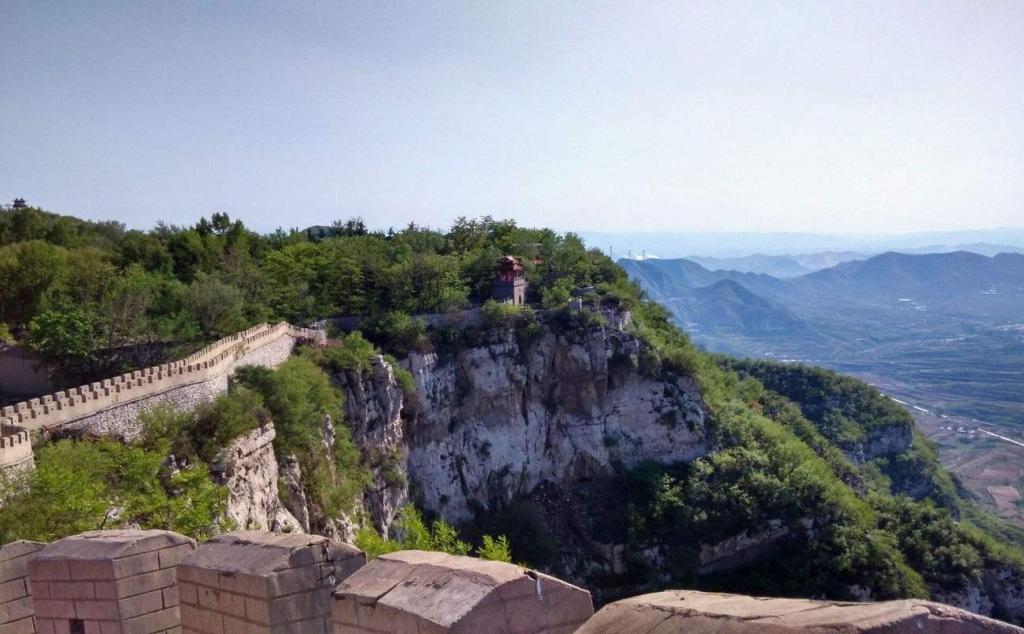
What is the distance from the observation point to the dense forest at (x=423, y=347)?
29.1 m

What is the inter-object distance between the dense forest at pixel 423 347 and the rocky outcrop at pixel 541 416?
3.78ft

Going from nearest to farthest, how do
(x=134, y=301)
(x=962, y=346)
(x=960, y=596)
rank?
(x=134, y=301), (x=960, y=596), (x=962, y=346)

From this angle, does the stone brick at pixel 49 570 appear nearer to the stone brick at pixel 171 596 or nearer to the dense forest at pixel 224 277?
the stone brick at pixel 171 596

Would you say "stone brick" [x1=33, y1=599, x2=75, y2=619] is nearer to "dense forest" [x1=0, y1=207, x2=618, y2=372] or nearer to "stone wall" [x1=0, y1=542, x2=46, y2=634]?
"stone wall" [x1=0, y1=542, x2=46, y2=634]

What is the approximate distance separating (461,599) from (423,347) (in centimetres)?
3596

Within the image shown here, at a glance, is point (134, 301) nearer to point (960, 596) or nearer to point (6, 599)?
point (6, 599)

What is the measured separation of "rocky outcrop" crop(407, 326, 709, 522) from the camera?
40.4m

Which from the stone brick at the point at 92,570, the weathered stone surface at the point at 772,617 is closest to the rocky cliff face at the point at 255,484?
the stone brick at the point at 92,570

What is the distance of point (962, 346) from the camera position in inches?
7047

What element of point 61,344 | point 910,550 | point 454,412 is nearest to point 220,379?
point 61,344

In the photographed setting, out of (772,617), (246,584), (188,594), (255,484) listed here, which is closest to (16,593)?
(188,594)

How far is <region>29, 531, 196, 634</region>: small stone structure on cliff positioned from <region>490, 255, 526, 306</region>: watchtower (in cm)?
3917

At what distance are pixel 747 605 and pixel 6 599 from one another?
22.8 feet

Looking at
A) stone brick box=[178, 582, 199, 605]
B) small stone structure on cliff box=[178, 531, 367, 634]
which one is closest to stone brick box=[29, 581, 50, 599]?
stone brick box=[178, 582, 199, 605]
